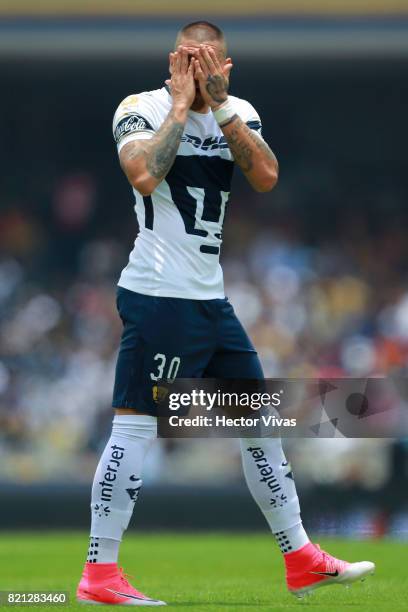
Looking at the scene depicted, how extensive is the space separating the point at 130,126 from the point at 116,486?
1.31 metres

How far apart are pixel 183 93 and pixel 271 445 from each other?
1351mm

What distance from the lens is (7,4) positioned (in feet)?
45.0

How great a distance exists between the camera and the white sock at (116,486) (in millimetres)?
5125

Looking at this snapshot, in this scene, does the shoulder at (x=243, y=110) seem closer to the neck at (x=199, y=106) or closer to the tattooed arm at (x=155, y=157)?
the neck at (x=199, y=106)

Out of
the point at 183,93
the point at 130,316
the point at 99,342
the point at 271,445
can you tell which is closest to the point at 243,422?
the point at 271,445

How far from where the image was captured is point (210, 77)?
510cm

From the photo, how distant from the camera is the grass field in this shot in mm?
5227

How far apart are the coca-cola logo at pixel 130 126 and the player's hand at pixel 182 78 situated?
0.50 ft

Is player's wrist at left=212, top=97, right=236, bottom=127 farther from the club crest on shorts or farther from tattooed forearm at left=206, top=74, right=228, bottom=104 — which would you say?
the club crest on shorts

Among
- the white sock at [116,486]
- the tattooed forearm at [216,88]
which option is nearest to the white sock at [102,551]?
the white sock at [116,486]

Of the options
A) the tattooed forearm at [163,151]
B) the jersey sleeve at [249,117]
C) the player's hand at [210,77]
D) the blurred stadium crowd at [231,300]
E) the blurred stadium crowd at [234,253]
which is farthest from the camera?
the blurred stadium crowd at [234,253]

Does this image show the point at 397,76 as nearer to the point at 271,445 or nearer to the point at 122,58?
the point at 122,58

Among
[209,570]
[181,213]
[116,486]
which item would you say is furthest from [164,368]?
[209,570]

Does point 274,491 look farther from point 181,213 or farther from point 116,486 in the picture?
point 181,213
